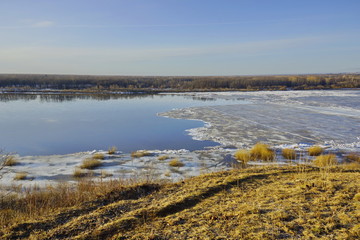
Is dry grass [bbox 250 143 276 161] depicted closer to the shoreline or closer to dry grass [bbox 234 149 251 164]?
dry grass [bbox 234 149 251 164]

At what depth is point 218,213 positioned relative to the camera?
3961mm

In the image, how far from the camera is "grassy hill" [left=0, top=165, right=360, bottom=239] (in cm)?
342

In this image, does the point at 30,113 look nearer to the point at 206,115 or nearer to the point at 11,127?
the point at 11,127

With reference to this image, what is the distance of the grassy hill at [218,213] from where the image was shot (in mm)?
3416

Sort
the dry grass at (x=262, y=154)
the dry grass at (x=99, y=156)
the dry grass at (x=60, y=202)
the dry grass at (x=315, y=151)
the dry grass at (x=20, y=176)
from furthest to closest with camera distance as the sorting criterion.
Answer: the dry grass at (x=315, y=151) → the dry grass at (x=99, y=156) → the dry grass at (x=262, y=154) → the dry grass at (x=20, y=176) → the dry grass at (x=60, y=202)

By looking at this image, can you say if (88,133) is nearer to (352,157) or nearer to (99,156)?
(99,156)

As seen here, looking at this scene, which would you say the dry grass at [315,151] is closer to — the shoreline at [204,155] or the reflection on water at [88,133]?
the shoreline at [204,155]

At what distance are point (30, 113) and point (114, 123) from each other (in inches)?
334

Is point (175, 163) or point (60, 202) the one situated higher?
point (60, 202)

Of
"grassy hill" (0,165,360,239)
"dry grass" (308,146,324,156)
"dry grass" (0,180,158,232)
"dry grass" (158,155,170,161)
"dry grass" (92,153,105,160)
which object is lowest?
"dry grass" (158,155,170,161)

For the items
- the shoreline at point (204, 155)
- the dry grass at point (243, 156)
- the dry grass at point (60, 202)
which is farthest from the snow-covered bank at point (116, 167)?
the dry grass at point (60, 202)

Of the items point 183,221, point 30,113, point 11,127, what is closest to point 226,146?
point 183,221

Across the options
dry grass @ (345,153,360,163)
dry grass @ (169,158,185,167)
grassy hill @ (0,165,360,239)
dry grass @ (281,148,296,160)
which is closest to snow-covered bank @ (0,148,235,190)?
dry grass @ (169,158,185,167)

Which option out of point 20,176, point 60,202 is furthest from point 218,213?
point 20,176
